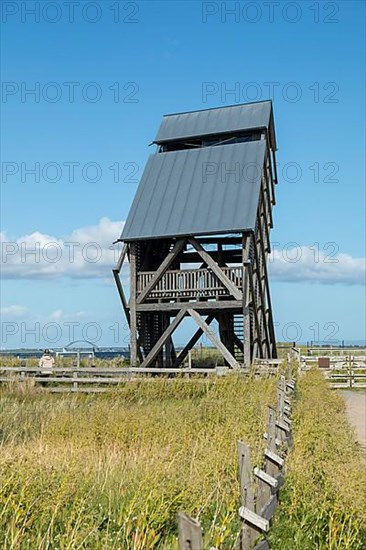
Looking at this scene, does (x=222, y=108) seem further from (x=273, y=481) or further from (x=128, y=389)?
(x=273, y=481)

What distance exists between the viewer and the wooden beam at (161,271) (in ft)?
81.7

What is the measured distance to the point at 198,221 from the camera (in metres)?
24.8

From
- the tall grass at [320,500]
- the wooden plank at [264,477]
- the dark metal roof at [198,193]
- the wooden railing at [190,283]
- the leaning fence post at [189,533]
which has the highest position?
the dark metal roof at [198,193]

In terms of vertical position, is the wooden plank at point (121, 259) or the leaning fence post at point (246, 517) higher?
the wooden plank at point (121, 259)

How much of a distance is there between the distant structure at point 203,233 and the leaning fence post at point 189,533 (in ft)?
66.7

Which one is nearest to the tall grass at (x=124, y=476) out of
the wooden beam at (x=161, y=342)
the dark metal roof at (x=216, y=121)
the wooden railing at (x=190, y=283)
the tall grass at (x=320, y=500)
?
the tall grass at (x=320, y=500)

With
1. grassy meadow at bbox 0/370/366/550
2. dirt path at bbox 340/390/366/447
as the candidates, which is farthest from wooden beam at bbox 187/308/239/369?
grassy meadow at bbox 0/370/366/550

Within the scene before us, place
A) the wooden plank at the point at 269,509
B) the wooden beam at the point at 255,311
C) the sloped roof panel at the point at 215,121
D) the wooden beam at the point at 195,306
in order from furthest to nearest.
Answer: the sloped roof panel at the point at 215,121
the wooden beam at the point at 255,311
the wooden beam at the point at 195,306
the wooden plank at the point at 269,509

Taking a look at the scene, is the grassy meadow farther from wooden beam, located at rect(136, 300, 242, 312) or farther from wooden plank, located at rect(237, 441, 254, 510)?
wooden beam, located at rect(136, 300, 242, 312)

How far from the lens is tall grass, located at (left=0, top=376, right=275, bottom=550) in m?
5.77

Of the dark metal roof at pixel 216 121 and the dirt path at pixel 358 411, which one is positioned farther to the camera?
the dark metal roof at pixel 216 121

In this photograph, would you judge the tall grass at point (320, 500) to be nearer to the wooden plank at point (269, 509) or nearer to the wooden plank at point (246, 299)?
the wooden plank at point (269, 509)

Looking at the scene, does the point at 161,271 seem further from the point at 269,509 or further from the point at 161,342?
the point at 269,509

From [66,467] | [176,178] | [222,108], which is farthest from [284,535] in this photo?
[222,108]
